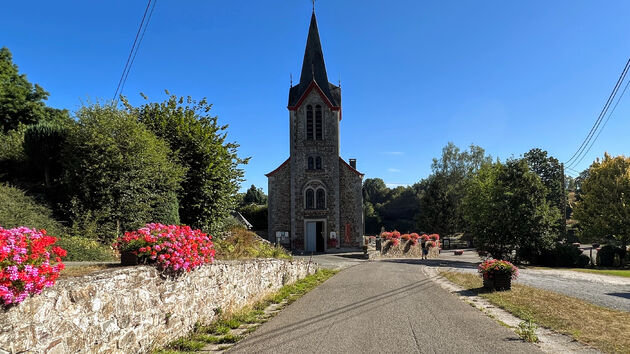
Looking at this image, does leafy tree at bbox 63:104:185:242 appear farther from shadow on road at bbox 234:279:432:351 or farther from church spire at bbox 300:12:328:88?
church spire at bbox 300:12:328:88

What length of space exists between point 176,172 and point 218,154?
2.62 meters

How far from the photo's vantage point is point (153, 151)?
1196 cm

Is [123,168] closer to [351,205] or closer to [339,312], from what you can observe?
[339,312]

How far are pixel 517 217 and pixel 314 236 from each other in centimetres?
1703

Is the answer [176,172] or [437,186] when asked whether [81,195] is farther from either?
[437,186]

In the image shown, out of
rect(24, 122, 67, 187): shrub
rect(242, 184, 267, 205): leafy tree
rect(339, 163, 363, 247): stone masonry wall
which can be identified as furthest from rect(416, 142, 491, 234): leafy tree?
rect(24, 122, 67, 187): shrub

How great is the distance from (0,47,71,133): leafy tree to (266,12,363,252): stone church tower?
1816cm

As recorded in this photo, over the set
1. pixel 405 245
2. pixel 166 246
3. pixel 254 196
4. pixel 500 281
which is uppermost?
pixel 254 196

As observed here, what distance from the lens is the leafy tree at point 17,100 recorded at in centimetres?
2119

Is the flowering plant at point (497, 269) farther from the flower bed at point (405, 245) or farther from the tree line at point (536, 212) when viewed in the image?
the flower bed at point (405, 245)

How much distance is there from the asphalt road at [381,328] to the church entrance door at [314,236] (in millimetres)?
23345

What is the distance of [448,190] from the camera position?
1992 inches

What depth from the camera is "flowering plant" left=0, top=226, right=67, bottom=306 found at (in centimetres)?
334

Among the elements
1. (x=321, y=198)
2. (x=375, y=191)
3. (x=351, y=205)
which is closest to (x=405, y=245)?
(x=351, y=205)
